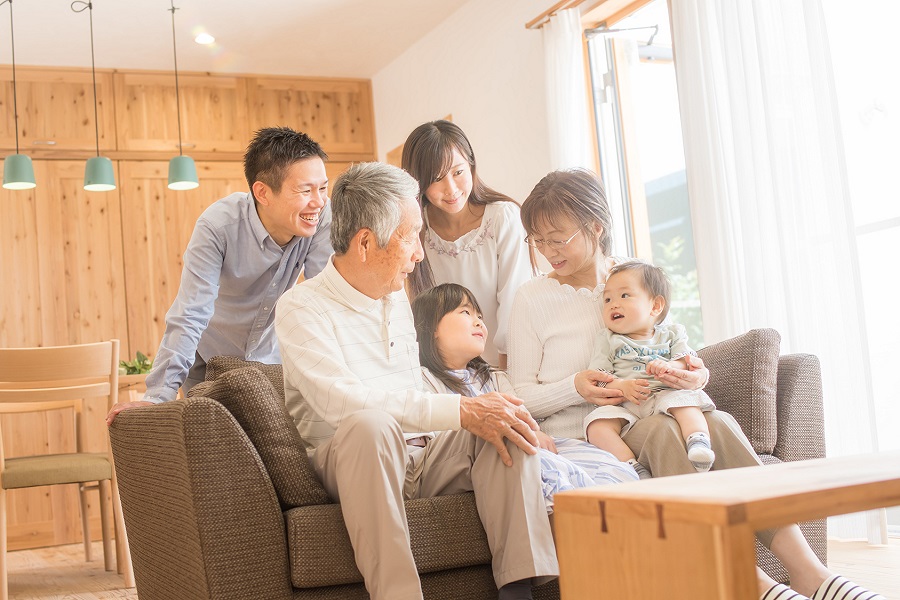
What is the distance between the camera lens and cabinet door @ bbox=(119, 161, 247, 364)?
5957 millimetres

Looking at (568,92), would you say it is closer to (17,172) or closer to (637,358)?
(637,358)

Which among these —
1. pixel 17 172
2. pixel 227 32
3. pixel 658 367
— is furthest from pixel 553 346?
pixel 227 32

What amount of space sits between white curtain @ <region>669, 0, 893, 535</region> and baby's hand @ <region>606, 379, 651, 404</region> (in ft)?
4.58

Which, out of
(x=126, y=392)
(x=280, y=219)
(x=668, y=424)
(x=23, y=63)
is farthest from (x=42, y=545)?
(x=668, y=424)

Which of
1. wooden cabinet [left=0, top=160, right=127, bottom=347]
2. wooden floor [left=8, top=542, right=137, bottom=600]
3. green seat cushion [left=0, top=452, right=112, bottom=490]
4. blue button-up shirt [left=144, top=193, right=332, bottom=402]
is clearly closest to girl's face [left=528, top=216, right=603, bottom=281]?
blue button-up shirt [left=144, top=193, right=332, bottom=402]

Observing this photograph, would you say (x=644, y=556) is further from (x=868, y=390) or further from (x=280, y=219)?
(x=868, y=390)

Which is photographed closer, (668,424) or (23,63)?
(668,424)

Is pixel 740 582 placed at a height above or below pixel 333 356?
below

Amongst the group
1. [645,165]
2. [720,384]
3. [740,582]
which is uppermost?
[645,165]

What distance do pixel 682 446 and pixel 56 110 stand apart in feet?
16.9

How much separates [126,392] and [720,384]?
3.17m

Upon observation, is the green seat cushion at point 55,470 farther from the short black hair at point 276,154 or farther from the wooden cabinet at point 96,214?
the wooden cabinet at point 96,214

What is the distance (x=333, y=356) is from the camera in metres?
1.92

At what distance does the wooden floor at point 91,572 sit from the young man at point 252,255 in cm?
128
